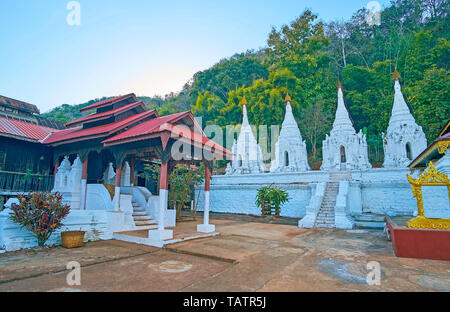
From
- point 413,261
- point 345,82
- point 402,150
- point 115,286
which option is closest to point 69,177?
point 115,286

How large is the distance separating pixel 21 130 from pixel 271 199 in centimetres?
1391

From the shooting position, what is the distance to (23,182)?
1170 centimetres

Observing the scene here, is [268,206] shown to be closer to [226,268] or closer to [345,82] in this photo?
[226,268]

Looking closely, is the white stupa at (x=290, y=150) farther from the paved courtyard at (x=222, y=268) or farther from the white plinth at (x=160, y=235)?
the white plinth at (x=160, y=235)

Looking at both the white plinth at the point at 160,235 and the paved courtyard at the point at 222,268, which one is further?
the white plinth at the point at 160,235

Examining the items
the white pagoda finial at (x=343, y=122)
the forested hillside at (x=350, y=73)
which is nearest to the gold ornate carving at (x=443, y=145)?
the white pagoda finial at (x=343, y=122)

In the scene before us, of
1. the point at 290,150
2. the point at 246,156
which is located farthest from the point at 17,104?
the point at 290,150

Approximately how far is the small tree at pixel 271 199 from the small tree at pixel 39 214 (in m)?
11.5

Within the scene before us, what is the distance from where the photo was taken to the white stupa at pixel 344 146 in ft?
71.2

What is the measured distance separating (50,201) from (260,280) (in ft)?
21.0

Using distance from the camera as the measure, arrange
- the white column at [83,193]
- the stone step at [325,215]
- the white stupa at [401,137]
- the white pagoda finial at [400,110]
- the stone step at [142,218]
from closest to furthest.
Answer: the stone step at [142,218] < the white column at [83,193] < the stone step at [325,215] < the white stupa at [401,137] < the white pagoda finial at [400,110]

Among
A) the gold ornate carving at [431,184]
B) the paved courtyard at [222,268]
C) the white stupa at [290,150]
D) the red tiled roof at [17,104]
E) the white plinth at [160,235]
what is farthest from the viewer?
the white stupa at [290,150]

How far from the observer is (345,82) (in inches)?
1363

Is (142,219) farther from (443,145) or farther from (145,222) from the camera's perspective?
(443,145)
